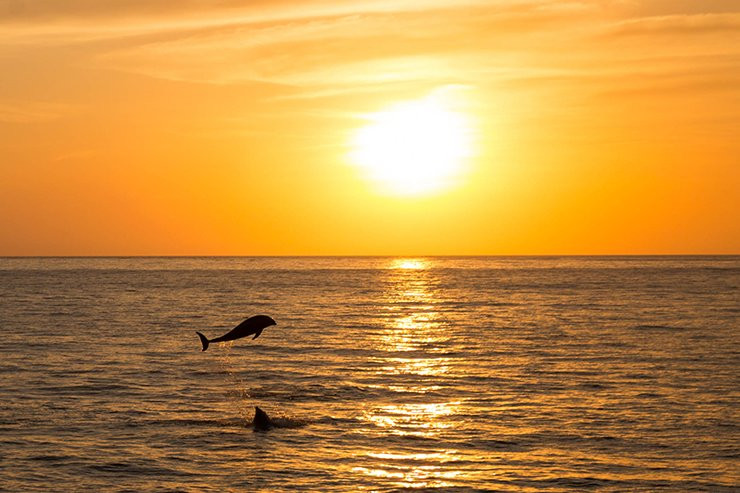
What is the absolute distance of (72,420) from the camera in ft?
112

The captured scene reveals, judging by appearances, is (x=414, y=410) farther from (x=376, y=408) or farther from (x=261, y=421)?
(x=261, y=421)

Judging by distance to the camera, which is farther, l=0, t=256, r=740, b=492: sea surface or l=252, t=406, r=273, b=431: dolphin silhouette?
l=252, t=406, r=273, b=431: dolphin silhouette

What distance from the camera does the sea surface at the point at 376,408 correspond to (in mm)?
26859

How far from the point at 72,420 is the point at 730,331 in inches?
1962

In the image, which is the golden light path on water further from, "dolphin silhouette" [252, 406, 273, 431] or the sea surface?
"dolphin silhouette" [252, 406, 273, 431]

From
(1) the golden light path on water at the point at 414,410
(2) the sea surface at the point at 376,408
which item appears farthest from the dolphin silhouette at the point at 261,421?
(1) the golden light path on water at the point at 414,410

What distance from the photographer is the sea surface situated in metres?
26.9

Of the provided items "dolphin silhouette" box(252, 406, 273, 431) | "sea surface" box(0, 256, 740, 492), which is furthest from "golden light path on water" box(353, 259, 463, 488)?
"dolphin silhouette" box(252, 406, 273, 431)

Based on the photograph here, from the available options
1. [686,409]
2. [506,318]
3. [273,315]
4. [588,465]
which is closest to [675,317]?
[506,318]

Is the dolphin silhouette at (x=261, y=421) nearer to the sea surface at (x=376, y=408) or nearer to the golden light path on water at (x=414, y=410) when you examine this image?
the sea surface at (x=376, y=408)

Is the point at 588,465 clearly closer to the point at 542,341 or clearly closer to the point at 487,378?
the point at 487,378

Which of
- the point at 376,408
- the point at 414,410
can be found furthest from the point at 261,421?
the point at 414,410

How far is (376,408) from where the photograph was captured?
1452 inches

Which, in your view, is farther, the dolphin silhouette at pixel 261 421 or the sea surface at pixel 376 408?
the dolphin silhouette at pixel 261 421
